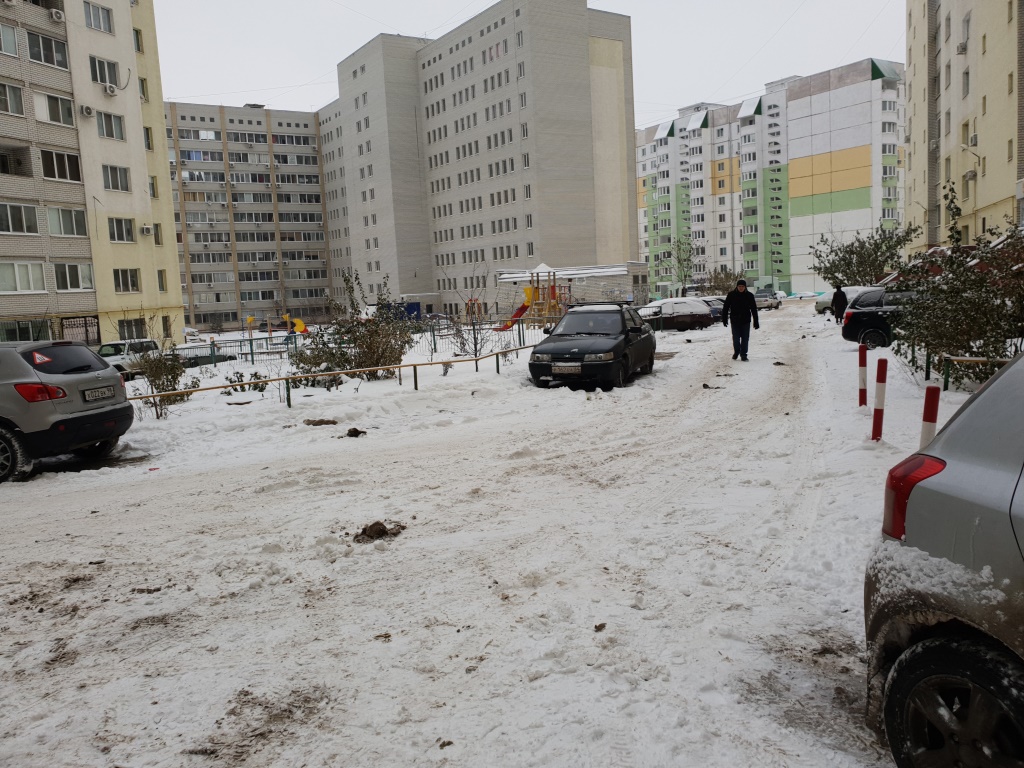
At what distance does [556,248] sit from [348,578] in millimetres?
81043

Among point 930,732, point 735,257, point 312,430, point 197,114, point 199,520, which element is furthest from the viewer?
point 735,257

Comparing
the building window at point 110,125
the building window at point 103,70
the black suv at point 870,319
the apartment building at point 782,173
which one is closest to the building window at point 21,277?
the building window at point 110,125

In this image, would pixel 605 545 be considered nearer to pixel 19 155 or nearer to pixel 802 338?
pixel 802 338

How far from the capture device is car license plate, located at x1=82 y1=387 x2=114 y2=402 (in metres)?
9.79

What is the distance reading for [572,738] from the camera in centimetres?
333

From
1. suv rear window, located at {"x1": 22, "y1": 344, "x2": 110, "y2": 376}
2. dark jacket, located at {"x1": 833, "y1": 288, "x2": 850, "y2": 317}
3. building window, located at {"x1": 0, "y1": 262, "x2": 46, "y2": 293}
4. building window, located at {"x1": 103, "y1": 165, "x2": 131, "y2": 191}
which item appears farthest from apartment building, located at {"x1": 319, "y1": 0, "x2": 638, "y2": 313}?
suv rear window, located at {"x1": 22, "y1": 344, "x2": 110, "y2": 376}

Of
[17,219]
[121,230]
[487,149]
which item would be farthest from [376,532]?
[487,149]

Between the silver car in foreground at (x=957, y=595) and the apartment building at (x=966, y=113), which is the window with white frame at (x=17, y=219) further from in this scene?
the silver car in foreground at (x=957, y=595)

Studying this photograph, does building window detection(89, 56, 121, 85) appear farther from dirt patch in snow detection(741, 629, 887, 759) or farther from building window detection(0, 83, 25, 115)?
dirt patch in snow detection(741, 629, 887, 759)

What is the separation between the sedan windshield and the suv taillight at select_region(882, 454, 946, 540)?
12.8 metres

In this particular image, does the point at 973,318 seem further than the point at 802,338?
No

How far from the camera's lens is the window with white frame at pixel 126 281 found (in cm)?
4094

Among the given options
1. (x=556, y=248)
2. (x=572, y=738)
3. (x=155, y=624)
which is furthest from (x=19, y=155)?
(x=556, y=248)

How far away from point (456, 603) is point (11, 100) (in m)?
41.2
